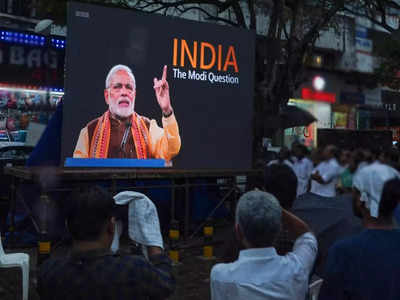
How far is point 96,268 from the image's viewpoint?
2219 mm

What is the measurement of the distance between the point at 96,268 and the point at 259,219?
74cm

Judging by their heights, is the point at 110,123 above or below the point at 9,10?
below

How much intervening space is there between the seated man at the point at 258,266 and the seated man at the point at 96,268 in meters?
0.30

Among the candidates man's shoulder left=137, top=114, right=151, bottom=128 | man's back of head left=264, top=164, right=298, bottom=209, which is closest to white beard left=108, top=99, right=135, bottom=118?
man's shoulder left=137, top=114, right=151, bottom=128

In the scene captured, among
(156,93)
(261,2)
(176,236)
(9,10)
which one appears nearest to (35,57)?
(156,93)

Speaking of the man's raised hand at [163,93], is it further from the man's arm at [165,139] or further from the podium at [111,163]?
the podium at [111,163]

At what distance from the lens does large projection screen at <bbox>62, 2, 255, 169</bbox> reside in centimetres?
775

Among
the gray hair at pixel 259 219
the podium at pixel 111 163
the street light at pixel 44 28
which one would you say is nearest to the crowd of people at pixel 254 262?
the gray hair at pixel 259 219

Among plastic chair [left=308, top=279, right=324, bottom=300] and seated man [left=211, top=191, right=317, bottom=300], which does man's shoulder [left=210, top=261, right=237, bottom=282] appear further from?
plastic chair [left=308, top=279, right=324, bottom=300]

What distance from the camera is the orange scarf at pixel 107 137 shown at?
26.0 ft

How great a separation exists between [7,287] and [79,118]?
104 inches

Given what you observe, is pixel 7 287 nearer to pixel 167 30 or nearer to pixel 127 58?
pixel 127 58

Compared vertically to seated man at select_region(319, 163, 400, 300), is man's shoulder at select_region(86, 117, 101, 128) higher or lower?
higher

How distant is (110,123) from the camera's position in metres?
8.05
